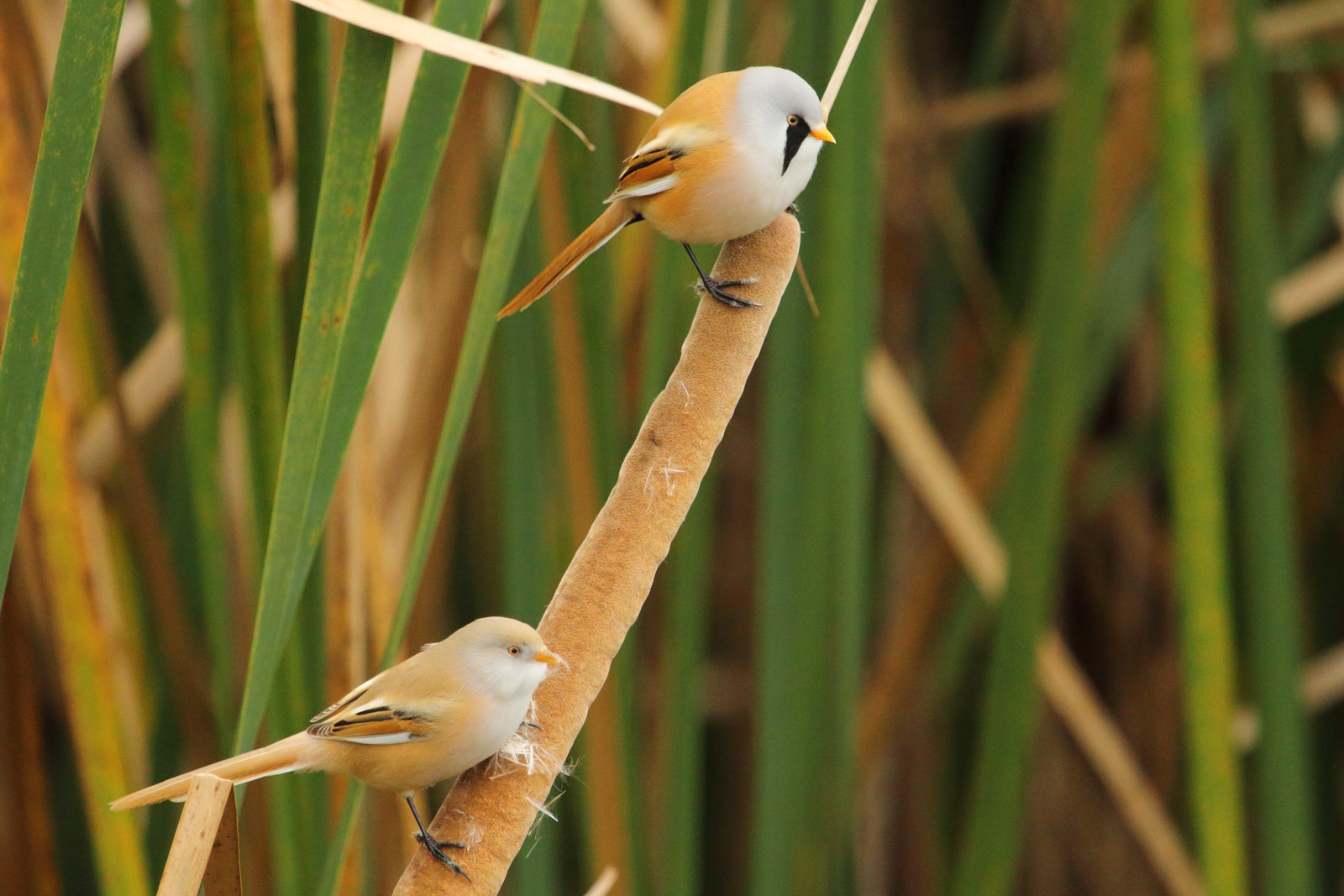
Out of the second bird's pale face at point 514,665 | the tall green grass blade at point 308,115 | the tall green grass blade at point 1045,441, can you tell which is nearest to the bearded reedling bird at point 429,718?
the second bird's pale face at point 514,665

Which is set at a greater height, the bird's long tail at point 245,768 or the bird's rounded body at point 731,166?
the bird's rounded body at point 731,166

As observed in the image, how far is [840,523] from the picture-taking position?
1.12 metres

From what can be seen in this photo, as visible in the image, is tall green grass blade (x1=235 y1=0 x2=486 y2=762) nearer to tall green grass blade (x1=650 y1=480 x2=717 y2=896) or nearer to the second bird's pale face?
the second bird's pale face

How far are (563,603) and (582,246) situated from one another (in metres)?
0.20

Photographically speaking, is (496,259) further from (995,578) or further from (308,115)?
(995,578)

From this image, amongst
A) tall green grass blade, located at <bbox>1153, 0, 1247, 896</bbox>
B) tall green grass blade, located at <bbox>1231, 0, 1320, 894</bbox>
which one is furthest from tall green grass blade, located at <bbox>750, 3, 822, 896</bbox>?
tall green grass blade, located at <bbox>1231, 0, 1320, 894</bbox>

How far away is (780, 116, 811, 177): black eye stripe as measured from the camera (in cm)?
63

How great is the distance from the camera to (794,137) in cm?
64

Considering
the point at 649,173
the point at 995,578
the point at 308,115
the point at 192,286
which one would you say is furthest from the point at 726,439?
the point at 649,173

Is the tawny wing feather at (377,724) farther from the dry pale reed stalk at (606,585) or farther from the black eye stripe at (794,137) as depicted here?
the black eye stripe at (794,137)

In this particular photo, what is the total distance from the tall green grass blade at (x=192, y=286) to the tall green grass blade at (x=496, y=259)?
37 cm

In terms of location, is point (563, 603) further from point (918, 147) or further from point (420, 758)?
point (918, 147)

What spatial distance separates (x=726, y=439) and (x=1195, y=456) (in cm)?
98

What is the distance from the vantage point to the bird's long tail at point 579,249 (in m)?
0.62
